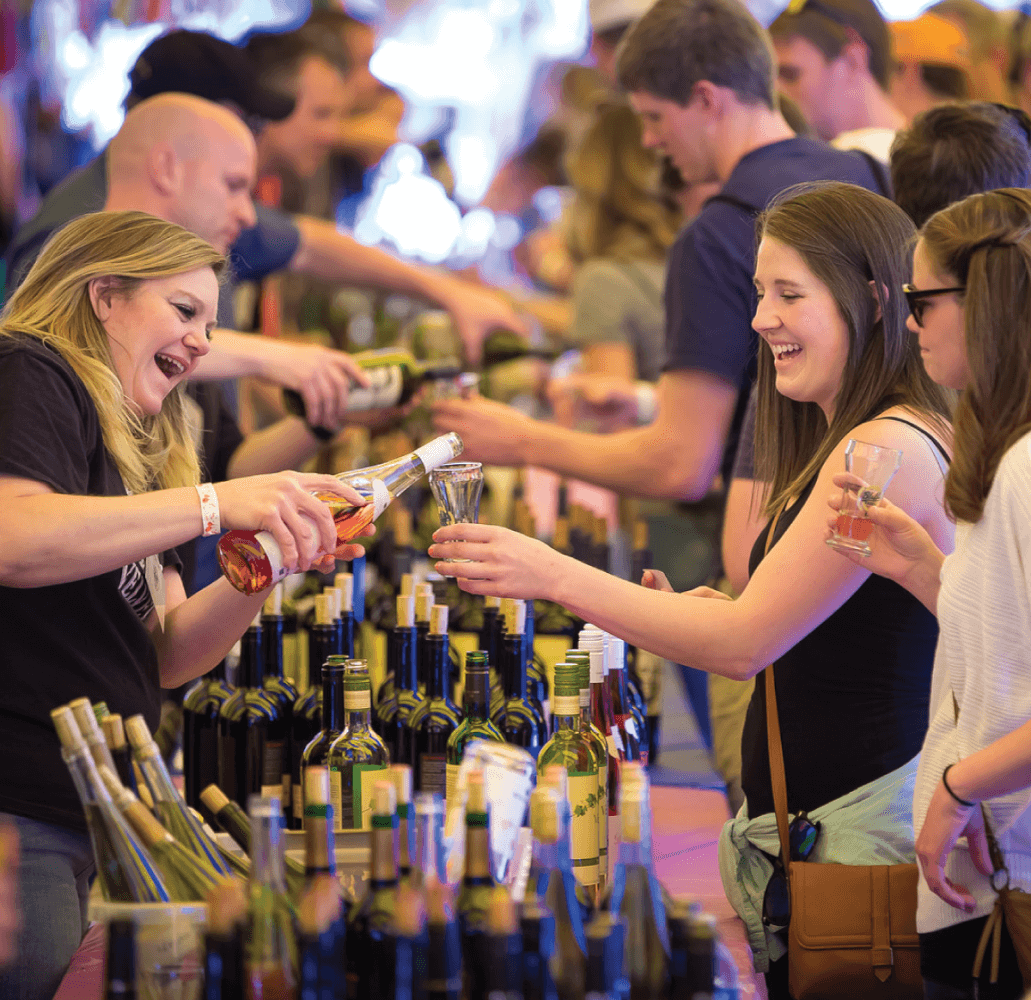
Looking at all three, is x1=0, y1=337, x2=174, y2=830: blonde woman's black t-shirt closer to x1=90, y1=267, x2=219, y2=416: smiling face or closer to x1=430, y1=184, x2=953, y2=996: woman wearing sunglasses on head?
x1=90, y1=267, x2=219, y2=416: smiling face

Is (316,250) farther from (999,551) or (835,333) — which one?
(999,551)

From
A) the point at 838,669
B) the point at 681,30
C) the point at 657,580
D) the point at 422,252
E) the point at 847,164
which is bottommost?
the point at 838,669

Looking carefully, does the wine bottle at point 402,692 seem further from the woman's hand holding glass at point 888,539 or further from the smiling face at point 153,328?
the woman's hand holding glass at point 888,539

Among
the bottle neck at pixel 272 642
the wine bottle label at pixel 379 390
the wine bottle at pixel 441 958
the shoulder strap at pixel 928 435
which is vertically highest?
the wine bottle label at pixel 379 390

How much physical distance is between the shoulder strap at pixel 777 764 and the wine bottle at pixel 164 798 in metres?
0.74

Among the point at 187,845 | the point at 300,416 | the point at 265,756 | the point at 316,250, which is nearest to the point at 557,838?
the point at 187,845

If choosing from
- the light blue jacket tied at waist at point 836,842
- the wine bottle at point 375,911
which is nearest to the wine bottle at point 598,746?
the light blue jacket tied at waist at point 836,842

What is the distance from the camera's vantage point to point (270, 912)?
104 cm

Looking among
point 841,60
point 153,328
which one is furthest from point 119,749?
point 841,60

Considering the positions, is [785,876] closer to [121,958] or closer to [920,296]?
[920,296]

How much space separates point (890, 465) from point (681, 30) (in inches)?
59.1

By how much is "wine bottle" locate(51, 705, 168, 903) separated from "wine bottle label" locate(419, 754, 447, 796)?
610 millimetres

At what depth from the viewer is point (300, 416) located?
275 centimetres

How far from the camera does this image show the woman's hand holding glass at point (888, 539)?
4.87 feet
